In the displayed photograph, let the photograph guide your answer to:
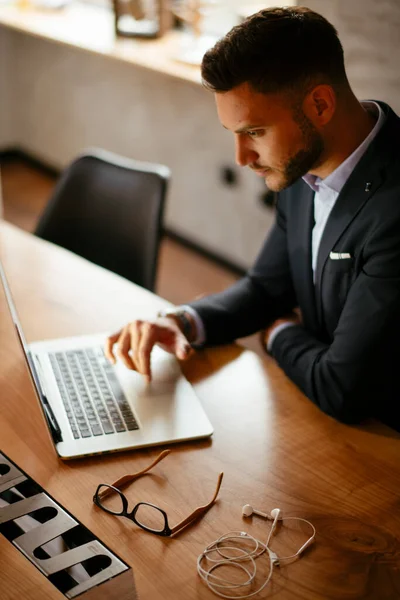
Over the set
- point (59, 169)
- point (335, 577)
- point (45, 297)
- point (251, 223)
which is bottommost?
point (59, 169)

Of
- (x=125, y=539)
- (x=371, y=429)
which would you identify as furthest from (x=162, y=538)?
(x=371, y=429)

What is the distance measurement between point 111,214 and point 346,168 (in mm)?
923

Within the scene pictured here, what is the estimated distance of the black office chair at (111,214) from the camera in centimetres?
226

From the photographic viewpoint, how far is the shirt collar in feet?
5.32

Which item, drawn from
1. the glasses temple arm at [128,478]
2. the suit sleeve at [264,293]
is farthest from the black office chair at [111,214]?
the glasses temple arm at [128,478]

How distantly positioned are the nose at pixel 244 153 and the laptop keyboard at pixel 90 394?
1.59ft

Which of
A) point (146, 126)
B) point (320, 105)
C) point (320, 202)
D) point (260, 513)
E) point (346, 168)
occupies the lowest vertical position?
point (146, 126)

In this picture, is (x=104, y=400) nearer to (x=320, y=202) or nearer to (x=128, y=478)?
(x=128, y=478)

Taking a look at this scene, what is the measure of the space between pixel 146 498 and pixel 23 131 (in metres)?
4.35

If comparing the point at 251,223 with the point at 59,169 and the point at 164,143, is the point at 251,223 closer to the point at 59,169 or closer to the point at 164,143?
the point at 164,143

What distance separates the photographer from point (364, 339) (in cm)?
147

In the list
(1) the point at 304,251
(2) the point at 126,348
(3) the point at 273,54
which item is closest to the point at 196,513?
Result: (2) the point at 126,348

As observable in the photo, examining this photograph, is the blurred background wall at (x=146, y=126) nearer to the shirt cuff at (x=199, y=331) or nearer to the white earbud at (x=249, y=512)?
the shirt cuff at (x=199, y=331)

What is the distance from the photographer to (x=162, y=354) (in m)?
1.65
